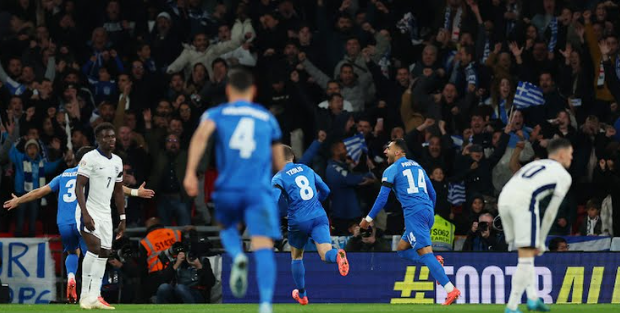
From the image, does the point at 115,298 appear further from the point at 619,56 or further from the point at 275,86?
the point at 619,56

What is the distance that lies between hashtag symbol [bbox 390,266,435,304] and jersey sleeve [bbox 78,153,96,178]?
6458 millimetres

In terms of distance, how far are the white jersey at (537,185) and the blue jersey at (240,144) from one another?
3.35 meters

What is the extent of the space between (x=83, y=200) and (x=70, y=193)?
1.63 metres

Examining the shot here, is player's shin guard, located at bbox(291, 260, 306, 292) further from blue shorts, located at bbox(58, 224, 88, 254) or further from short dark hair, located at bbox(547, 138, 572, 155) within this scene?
short dark hair, located at bbox(547, 138, 572, 155)

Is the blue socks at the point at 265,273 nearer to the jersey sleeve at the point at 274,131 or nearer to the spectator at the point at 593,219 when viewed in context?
the jersey sleeve at the point at 274,131

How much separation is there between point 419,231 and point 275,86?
7278mm

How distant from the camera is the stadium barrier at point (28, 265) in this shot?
21750 millimetres

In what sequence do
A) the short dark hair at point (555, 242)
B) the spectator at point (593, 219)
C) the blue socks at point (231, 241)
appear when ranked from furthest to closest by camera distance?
the spectator at point (593, 219) → the short dark hair at point (555, 242) → the blue socks at point (231, 241)

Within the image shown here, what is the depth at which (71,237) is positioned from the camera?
1753cm

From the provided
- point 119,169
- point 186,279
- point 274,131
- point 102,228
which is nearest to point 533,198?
point 274,131

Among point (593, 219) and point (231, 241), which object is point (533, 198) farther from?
point (593, 219)

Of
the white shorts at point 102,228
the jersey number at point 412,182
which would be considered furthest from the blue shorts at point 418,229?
the white shorts at point 102,228

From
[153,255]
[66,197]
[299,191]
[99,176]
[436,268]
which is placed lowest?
[436,268]

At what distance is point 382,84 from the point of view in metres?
24.4
